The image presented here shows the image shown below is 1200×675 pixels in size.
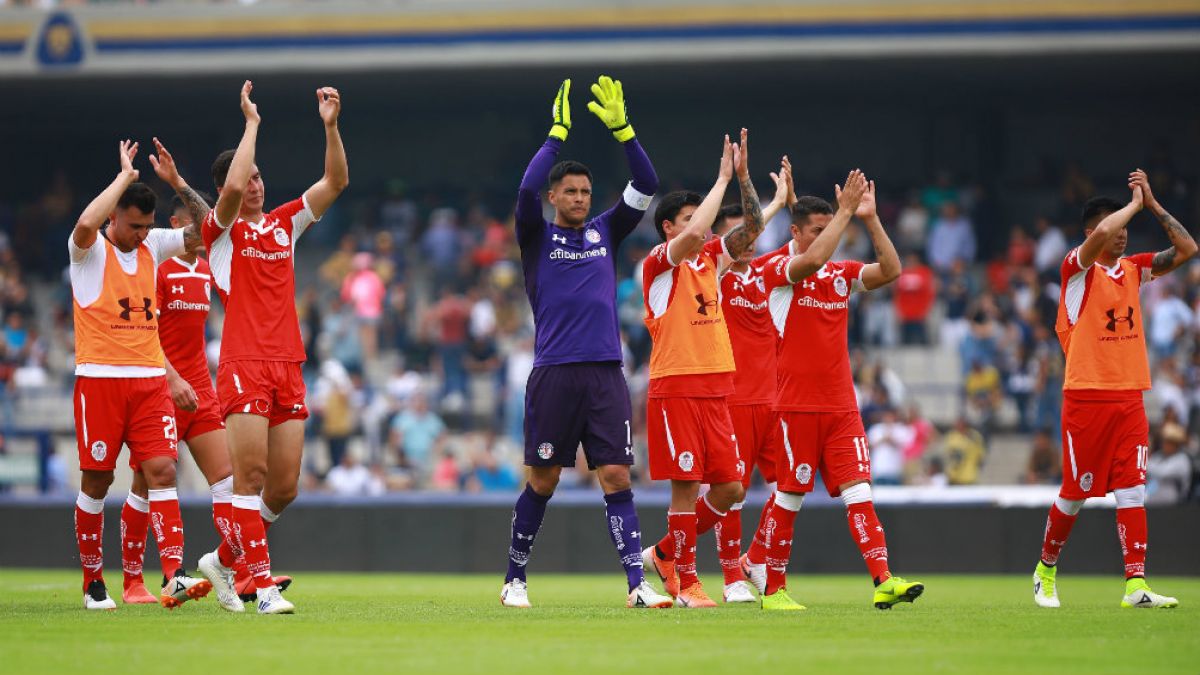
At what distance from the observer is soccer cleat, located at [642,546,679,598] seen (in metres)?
12.5

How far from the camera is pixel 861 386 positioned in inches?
929

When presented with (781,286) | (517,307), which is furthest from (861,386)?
(781,286)

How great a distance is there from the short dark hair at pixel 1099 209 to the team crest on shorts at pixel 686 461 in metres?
3.43

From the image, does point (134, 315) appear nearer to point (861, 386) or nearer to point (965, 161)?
point (861, 386)

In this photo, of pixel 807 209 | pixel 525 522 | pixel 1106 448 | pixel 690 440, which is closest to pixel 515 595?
pixel 525 522

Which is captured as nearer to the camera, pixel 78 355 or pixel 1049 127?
pixel 78 355

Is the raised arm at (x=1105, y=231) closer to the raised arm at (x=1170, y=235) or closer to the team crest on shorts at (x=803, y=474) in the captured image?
the raised arm at (x=1170, y=235)

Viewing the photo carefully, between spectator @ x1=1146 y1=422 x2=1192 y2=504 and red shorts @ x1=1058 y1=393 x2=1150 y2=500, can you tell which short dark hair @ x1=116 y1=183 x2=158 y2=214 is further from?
spectator @ x1=1146 y1=422 x2=1192 y2=504

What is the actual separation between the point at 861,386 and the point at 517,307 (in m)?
6.72

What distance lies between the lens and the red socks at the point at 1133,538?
12.4 metres

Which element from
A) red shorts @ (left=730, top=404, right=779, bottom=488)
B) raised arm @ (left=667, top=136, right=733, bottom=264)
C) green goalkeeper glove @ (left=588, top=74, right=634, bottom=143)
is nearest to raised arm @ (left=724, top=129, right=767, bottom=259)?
raised arm @ (left=667, top=136, right=733, bottom=264)

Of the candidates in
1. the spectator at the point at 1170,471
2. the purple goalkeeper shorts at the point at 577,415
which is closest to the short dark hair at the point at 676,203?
the purple goalkeeper shorts at the point at 577,415

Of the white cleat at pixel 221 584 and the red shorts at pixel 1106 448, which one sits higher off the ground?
the red shorts at pixel 1106 448

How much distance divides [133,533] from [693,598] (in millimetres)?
4106
